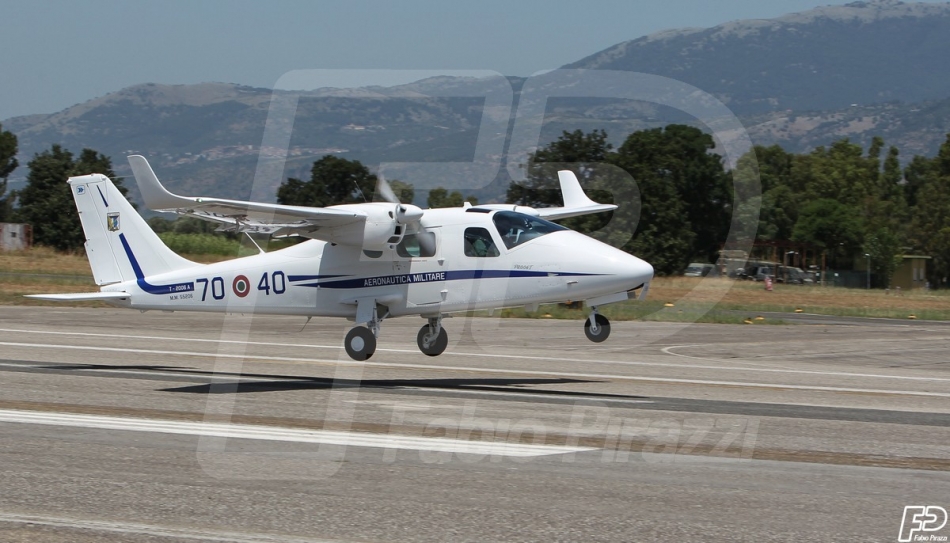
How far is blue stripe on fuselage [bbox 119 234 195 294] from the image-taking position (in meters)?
18.9

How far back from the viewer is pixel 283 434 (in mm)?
11273

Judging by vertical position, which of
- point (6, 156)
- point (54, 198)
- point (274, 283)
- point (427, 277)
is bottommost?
point (54, 198)

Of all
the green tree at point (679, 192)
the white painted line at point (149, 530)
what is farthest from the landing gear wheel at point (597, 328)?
the green tree at point (679, 192)

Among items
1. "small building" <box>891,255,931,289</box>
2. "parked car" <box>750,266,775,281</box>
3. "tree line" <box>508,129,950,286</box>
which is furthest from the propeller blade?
"small building" <box>891,255,931,289</box>

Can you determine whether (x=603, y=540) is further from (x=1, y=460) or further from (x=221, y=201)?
(x=221, y=201)

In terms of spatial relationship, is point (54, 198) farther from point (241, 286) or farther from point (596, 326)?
point (596, 326)

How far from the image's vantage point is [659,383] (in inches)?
712

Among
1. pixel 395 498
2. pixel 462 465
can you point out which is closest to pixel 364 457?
pixel 462 465

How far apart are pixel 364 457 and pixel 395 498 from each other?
1785 mm

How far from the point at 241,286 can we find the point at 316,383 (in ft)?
9.45

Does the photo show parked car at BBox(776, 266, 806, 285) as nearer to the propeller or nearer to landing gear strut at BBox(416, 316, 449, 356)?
landing gear strut at BBox(416, 316, 449, 356)

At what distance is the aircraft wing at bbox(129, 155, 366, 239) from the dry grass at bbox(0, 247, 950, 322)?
19.1m

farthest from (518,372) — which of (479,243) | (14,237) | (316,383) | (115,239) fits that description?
(14,237)

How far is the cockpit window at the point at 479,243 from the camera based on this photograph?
17188mm
